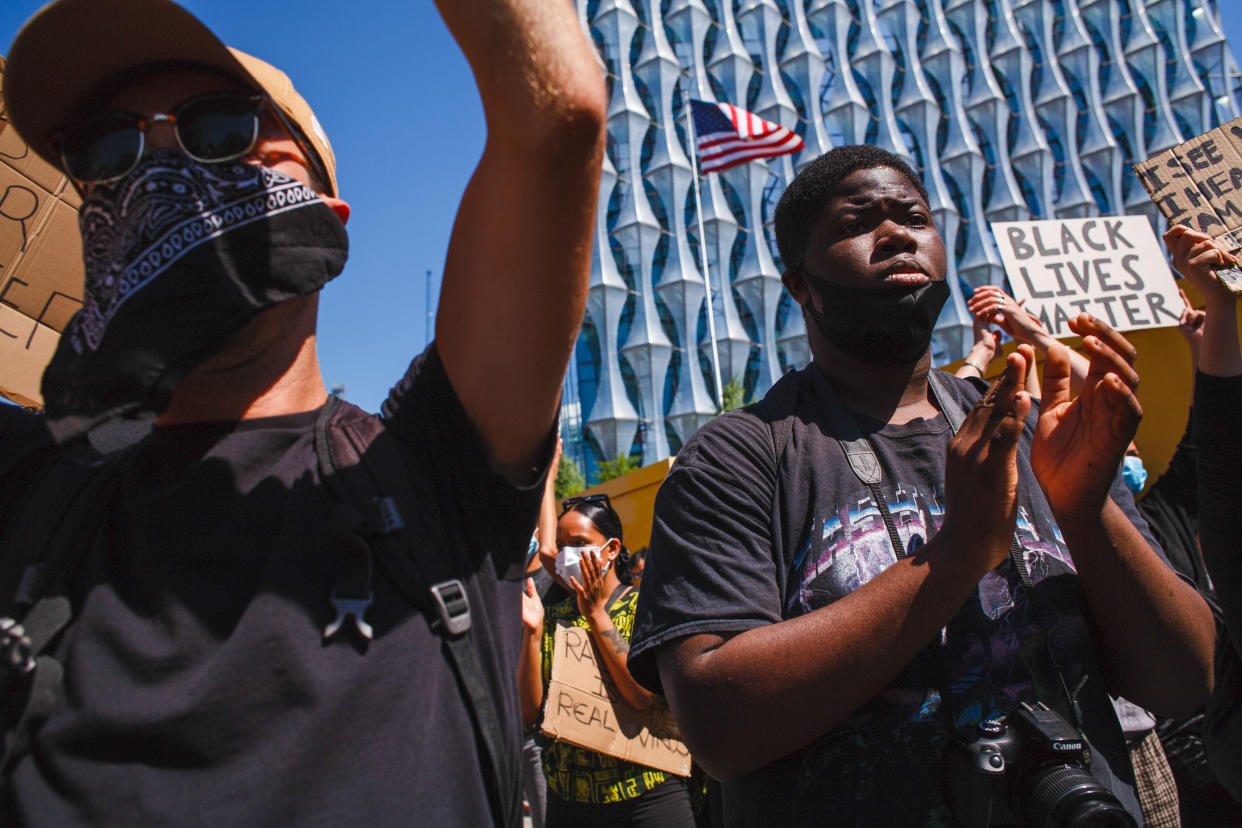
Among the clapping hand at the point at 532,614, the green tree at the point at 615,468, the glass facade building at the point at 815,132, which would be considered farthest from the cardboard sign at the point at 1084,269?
the glass facade building at the point at 815,132

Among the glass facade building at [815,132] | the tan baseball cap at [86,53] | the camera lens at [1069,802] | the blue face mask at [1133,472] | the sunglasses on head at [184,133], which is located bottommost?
the camera lens at [1069,802]

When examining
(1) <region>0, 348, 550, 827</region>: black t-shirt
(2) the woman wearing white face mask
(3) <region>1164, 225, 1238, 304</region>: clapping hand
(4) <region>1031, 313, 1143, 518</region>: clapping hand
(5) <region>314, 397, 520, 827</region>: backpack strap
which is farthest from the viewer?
(2) the woman wearing white face mask

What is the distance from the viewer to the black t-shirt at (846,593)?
142cm

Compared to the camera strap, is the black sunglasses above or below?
above

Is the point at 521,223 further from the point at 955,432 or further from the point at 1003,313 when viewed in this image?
the point at 1003,313

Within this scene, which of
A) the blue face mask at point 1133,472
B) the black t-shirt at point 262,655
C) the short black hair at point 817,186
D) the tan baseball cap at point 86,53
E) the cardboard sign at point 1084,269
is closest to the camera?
the black t-shirt at point 262,655

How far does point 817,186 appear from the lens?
6.51 feet

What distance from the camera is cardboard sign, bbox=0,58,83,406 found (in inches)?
72.7

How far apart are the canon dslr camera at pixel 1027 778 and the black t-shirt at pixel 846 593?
44mm

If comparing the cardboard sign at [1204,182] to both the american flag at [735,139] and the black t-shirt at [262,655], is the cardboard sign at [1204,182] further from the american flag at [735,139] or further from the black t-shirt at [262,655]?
the american flag at [735,139]

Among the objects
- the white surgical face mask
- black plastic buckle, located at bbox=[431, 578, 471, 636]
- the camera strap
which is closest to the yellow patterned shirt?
the white surgical face mask

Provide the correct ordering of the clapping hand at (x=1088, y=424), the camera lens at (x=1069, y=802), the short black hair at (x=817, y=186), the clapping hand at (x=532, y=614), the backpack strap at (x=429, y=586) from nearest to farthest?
1. the backpack strap at (x=429, y=586)
2. the camera lens at (x=1069, y=802)
3. the clapping hand at (x=1088, y=424)
4. the short black hair at (x=817, y=186)
5. the clapping hand at (x=532, y=614)

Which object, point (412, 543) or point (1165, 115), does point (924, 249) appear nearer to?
point (412, 543)

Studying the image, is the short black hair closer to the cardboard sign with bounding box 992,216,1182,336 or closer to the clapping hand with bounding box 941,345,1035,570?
the clapping hand with bounding box 941,345,1035,570
